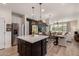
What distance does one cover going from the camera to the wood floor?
2.33 m

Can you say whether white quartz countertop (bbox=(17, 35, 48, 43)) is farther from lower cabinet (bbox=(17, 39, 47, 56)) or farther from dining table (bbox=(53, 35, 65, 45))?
dining table (bbox=(53, 35, 65, 45))

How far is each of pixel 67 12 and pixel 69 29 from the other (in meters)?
0.38

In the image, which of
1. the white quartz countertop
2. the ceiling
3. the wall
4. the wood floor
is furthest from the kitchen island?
the ceiling

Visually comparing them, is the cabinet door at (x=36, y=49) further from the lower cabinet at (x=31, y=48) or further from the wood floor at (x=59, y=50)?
the wood floor at (x=59, y=50)

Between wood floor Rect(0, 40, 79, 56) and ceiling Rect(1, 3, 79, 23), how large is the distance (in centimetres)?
64

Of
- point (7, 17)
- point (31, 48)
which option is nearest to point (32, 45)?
point (31, 48)

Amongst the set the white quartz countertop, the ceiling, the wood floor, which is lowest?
the wood floor

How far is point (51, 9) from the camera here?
2.35 m

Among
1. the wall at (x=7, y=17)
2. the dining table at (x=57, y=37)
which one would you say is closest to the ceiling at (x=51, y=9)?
the wall at (x=7, y=17)

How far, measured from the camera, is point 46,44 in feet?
7.96

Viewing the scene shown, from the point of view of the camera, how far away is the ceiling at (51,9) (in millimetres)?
Result: 2352

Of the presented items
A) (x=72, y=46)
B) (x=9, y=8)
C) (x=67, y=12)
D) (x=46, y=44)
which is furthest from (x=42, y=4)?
(x=72, y=46)

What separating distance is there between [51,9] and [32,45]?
0.89 metres

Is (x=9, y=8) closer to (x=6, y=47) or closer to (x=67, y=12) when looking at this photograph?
(x=6, y=47)
